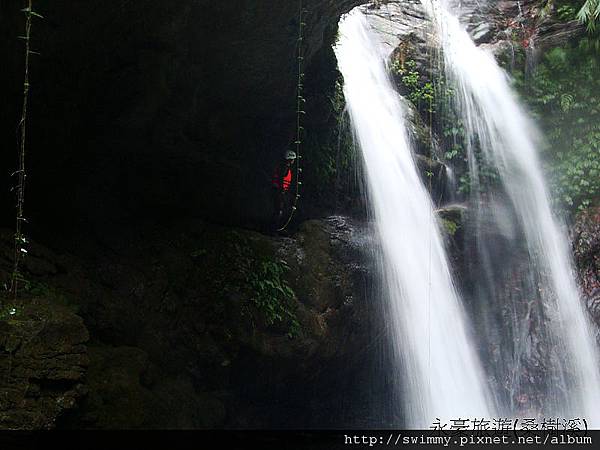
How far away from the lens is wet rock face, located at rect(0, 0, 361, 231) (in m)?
5.36

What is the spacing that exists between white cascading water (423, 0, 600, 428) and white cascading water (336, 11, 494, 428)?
5.91 feet

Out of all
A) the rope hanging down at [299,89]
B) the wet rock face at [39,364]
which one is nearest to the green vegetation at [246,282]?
the rope hanging down at [299,89]

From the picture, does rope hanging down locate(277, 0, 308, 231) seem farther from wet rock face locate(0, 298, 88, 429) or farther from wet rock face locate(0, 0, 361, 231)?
wet rock face locate(0, 298, 88, 429)

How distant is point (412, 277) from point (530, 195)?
13.7ft

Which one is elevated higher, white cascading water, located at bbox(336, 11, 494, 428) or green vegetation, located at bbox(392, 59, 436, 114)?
green vegetation, located at bbox(392, 59, 436, 114)

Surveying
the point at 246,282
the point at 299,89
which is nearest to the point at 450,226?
the point at 299,89

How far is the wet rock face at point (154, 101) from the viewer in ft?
17.6

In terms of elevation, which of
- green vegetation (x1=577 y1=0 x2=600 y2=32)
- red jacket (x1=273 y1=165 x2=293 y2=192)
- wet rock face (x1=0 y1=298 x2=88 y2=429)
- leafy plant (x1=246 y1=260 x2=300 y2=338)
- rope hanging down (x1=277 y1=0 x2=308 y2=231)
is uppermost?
green vegetation (x1=577 y1=0 x2=600 y2=32)

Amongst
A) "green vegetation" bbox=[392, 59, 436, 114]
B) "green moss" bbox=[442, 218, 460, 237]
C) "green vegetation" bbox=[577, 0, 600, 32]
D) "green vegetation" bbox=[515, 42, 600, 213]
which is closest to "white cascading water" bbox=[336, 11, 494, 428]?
"green moss" bbox=[442, 218, 460, 237]

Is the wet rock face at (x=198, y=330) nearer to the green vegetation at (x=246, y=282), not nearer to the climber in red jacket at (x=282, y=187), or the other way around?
the green vegetation at (x=246, y=282)

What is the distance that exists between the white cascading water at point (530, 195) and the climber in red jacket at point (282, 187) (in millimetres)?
4939

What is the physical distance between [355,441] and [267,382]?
1.38m

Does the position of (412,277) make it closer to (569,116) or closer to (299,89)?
(299,89)

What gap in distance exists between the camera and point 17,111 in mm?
5512
